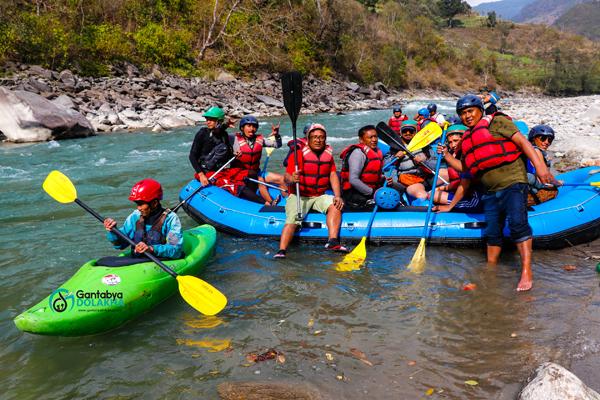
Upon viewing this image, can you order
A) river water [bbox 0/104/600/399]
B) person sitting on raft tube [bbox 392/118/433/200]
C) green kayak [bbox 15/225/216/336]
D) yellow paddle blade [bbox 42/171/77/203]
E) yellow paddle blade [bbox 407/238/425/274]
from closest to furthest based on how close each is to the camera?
river water [bbox 0/104/600/399]
green kayak [bbox 15/225/216/336]
yellow paddle blade [bbox 42/171/77/203]
yellow paddle blade [bbox 407/238/425/274]
person sitting on raft tube [bbox 392/118/433/200]

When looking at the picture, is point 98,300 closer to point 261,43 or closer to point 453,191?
point 453,191

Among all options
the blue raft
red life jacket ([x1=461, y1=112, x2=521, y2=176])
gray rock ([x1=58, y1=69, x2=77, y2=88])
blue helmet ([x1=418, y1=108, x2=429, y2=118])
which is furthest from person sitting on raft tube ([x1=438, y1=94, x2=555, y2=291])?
gray rock ([x1=58, y1=69, x2=77, y2=88])

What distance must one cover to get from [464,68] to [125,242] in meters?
47.1

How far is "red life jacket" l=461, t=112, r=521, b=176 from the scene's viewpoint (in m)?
3.48

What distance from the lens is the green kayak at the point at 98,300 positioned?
108 inches

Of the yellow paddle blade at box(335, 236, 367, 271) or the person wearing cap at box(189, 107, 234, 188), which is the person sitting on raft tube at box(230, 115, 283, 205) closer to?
the person wearing cap at box(189, 107, 234, 188)

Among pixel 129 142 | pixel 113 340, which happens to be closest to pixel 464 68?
pixel 129 142

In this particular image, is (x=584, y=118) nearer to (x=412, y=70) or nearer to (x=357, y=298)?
(x=357, y=298)

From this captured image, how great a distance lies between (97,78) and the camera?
17.5 meters

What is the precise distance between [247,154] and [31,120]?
8638mm

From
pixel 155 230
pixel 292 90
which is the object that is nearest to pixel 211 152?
pixel 292 90

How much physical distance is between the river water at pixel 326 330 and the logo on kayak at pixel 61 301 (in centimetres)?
30

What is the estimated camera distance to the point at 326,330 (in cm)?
300

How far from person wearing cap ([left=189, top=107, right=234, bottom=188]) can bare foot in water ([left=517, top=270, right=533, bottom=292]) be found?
3.34m
